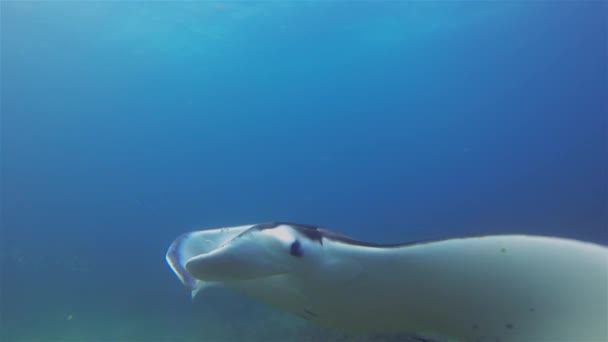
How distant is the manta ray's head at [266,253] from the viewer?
1.50 metres

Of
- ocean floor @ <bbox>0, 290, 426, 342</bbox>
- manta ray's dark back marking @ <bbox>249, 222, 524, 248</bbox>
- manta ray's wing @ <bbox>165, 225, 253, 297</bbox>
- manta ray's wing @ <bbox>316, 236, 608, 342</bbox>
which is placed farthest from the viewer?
ocean floor @ <bbox>0, 290, 426, 342</bbox>

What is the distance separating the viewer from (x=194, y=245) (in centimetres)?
200

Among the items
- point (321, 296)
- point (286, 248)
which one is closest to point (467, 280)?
point (321, 296)

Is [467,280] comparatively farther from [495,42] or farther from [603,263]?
[495,42]

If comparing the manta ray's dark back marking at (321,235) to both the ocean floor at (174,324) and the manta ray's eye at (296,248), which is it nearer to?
the manta ray's eye at (296,248)

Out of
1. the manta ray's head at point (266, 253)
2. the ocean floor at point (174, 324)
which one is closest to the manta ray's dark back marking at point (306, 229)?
the manta ray's head at point (266, 253)

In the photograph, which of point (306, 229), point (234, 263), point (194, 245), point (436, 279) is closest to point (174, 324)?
point (194, 245)

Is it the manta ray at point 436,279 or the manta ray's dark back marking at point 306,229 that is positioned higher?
the manta ray's dark back marking at point 306,229

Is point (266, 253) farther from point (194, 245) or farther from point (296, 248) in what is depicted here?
point (194, 245)

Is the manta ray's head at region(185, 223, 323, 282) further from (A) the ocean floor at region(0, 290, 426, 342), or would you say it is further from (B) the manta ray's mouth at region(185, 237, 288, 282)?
(A) the ocean floor at region(0, 290, 426, 342)

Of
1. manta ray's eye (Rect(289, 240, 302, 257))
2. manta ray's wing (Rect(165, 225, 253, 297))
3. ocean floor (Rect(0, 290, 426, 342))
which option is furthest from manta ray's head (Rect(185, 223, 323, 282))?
ocean floor (Rect(0, 290, 426, 342))

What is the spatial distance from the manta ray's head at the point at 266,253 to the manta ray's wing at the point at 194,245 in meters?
0.38

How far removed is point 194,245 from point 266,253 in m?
0.62

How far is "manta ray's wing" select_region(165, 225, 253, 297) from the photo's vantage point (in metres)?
1.93
